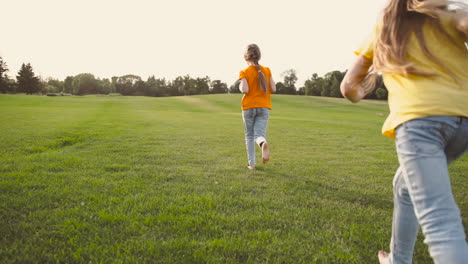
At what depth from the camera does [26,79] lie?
71.8 m

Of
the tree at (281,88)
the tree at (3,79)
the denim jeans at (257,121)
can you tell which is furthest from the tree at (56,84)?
the denim jeans at (257,121)

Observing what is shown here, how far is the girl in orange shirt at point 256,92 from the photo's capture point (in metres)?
5.49

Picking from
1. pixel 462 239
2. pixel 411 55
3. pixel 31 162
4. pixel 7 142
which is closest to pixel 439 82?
pixel 411 55

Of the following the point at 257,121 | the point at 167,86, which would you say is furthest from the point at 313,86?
the point at 257,121

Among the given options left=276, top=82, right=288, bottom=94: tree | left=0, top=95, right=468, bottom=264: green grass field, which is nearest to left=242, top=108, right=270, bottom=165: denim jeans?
left=0, top=95, right=468, bottom=264: green grass field

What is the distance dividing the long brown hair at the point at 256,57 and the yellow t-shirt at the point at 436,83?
3914mm

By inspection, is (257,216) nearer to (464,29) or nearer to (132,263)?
(132,263)

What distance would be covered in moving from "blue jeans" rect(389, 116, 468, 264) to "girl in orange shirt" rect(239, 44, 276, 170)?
148 inches

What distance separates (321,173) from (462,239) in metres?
4.51

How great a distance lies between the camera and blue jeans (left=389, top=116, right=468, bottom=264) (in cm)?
142

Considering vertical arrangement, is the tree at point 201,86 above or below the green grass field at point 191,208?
above

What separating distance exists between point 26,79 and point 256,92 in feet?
281

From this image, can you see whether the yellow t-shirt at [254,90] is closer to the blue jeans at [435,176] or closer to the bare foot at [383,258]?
the bare foot at [383,258]

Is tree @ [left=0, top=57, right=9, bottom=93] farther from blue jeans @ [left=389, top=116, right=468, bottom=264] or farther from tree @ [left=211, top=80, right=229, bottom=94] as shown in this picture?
blue jeans @ [left=389, top=116, right=468, bottom=264]
